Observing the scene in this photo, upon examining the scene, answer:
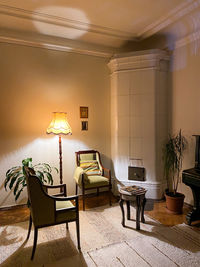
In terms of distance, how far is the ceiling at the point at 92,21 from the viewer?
289 cm

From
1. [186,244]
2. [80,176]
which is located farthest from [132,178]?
[186,244]

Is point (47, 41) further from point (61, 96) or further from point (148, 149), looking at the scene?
point (148, 149)

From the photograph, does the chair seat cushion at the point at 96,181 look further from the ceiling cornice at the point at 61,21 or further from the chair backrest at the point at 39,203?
the ceiling cornice at the point at 61,21

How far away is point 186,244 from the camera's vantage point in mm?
2486

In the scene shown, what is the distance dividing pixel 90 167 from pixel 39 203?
175 cm

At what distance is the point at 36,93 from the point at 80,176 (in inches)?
66.4

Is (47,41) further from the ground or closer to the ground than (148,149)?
further from the ground

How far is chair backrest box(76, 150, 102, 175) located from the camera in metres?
3.88

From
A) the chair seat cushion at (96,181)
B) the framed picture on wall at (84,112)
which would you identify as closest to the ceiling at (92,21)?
the framed picture on wall at (84,112)

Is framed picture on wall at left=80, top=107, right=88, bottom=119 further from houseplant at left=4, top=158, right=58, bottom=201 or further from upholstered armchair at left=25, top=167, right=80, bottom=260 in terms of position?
upholstered armchair at left=25, top=167, right=80, bottom=260

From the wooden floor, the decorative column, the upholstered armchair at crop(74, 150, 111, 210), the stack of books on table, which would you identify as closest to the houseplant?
the wooden floor

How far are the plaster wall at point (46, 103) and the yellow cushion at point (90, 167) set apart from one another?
303 mm

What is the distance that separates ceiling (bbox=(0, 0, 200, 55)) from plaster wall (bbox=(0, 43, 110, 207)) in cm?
25

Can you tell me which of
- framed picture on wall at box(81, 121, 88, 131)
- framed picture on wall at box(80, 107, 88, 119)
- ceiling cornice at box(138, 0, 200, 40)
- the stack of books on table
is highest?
ceiling cornice at box(138, 0, 200, 40)
